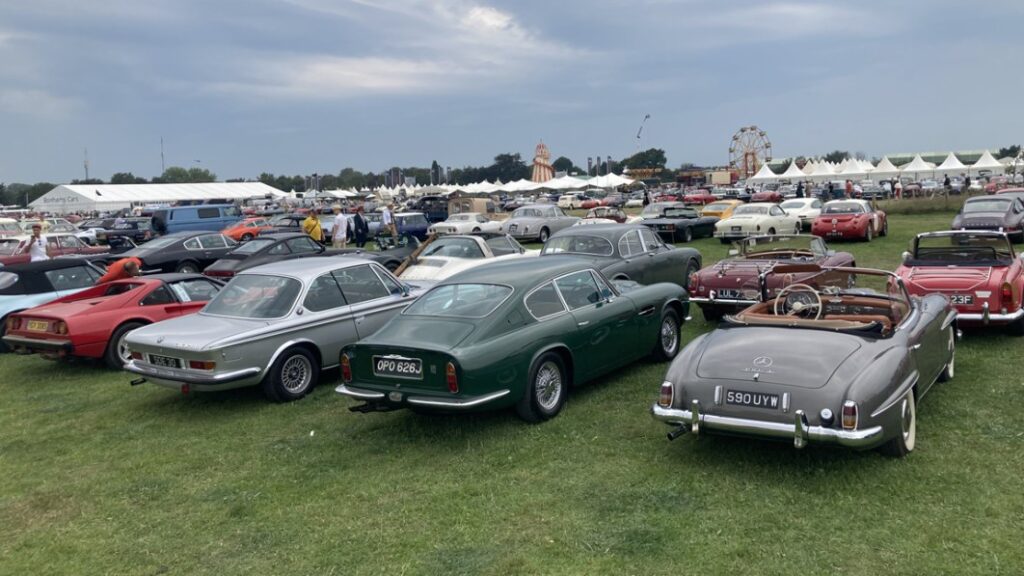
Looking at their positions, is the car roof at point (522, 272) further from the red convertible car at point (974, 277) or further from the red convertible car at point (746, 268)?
the red convertible car at point (974, 277)

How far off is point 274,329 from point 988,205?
18.9 m

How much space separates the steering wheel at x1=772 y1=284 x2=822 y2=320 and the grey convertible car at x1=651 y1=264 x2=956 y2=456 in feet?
0.19

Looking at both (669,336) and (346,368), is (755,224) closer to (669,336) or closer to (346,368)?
(669,336)

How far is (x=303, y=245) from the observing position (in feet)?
56.5

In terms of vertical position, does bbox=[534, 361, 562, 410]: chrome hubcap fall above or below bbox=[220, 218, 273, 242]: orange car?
below

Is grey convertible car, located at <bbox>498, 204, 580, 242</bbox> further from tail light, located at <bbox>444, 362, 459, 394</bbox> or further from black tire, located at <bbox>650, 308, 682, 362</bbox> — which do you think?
tail light, located at <bbox>444, 362, 459, 394</bbox>

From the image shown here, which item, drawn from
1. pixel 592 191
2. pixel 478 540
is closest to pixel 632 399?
pixel 478 540

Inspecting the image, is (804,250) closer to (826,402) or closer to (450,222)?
(826,402)

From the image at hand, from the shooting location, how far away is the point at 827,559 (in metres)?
4.09

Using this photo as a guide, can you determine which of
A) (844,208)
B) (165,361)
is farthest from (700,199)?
(165,361)

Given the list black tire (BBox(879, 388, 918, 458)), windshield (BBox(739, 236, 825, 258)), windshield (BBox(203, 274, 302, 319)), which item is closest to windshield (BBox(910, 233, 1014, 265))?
windshield (BBox(739, 236, 825, 258))

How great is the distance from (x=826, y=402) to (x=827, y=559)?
1094 mm

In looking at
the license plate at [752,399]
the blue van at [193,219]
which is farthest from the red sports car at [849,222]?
the blue van at [193,219]

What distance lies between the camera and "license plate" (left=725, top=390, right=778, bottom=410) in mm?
4988
